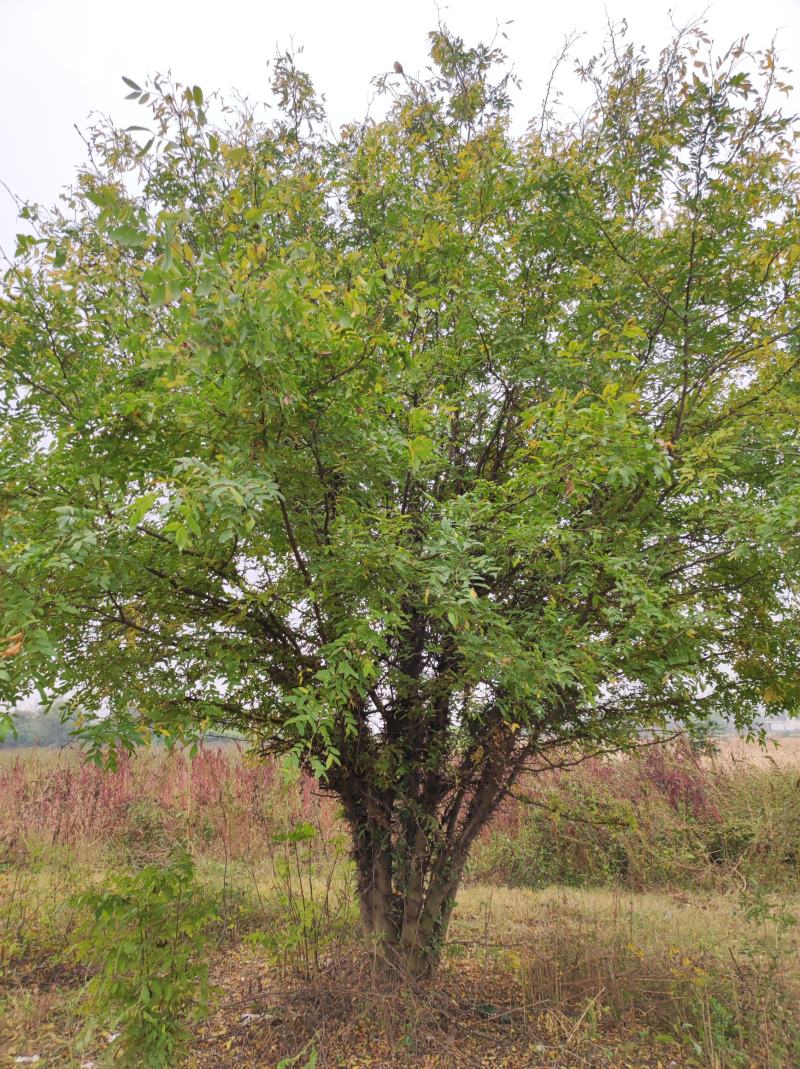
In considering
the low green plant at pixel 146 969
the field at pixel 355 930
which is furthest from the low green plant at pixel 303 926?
the low green plant at pixel 146 969

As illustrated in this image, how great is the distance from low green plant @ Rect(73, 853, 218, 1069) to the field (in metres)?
0.01

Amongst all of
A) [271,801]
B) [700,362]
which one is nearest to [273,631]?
[700,362]

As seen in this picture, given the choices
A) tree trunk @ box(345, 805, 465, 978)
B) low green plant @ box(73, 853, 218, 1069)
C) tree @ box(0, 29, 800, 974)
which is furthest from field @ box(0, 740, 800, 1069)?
tree @ box(0, 29, 800, 974)

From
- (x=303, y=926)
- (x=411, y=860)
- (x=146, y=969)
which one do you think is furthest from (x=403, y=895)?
(x=146, y=969)

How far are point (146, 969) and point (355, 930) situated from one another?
5.81 ft

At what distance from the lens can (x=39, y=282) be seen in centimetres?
270

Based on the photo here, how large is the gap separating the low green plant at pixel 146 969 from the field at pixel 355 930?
0.01 meters

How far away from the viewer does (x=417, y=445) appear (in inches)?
86.7

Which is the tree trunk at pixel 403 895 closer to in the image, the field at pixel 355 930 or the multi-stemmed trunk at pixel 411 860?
the multi-stemmed trunk at pixel 411 860

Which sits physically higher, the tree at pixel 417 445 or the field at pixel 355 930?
the tree at pixel 417 445

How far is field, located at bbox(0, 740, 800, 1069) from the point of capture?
324 cm

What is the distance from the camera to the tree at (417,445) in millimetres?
2193

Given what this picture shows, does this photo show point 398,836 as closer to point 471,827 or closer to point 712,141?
point 471,827

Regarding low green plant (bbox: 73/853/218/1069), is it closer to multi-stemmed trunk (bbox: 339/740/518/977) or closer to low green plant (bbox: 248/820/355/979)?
low green plant (bbox: 248/820/355/979)
